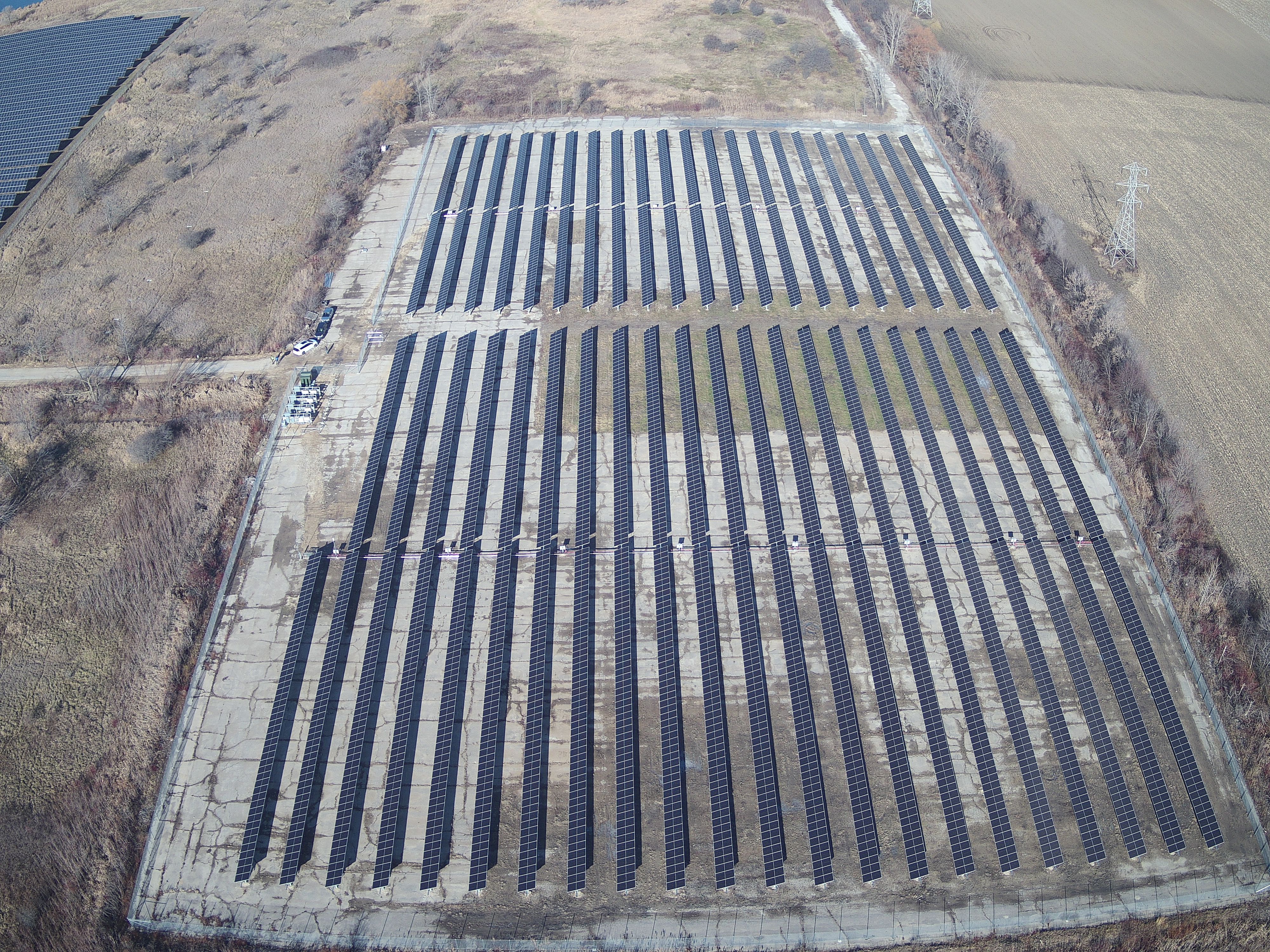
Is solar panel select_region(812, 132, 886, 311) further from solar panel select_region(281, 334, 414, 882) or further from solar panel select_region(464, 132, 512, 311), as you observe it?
solar panel select_region(281, 334, 414, 882)

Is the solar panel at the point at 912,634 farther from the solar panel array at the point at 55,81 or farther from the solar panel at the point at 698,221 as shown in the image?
the solar panel array at the point at 55,81

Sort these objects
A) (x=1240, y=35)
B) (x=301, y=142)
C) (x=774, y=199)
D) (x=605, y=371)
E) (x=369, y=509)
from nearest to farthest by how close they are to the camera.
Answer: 1. (x=369, y=509)
2. (x=605, y=371)
3. (x=774, y=199)
4. (x=301, y=142)
5. (x=1240, y=35)

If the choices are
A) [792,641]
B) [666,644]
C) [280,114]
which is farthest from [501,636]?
[280,114]

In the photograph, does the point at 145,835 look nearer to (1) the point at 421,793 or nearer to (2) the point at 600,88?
(1) the point at 421,793

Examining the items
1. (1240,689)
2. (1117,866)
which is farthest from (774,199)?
(1117,866)

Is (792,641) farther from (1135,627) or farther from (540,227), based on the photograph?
(540,227)
